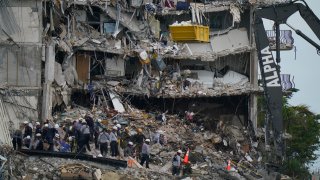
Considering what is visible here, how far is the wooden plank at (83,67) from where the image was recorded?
3797cm

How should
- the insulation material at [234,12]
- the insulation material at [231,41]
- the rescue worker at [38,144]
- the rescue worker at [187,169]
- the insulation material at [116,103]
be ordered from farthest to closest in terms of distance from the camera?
1. the insulation material at [231,41]
2. the insulation material at [234,12]
3. the insulation material at [116,103]
4. the rescue worker at [187,169]
5. the rescue worker at [38,144]

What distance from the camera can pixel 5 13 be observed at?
33.1 m

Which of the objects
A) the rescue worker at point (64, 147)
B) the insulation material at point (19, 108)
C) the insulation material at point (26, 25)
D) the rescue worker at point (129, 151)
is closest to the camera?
the rescue worker at point (64, 147)

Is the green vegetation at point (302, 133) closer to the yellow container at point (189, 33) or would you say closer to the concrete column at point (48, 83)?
the yellow container at point (189, 33)

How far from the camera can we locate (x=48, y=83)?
33.9 m

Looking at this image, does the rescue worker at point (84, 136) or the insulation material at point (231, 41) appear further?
the insulation material at point (231, 41)

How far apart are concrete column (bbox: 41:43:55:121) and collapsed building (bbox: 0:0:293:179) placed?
1.6 inches

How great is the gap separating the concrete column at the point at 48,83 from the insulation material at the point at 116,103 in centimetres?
391

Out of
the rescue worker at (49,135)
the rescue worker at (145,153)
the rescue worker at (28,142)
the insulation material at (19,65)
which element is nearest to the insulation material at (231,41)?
the insulation material at (19,65)

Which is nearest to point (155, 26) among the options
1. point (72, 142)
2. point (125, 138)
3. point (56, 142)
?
point (125, 138)

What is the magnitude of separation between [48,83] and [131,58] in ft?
22.4

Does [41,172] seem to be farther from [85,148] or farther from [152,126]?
[152,126]

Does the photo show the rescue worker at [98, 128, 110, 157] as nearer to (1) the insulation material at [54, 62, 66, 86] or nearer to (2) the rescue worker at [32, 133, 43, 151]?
(2) the rescue worker at [32, 133, 43, 151]

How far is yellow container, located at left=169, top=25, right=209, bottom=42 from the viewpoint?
40.3 m
